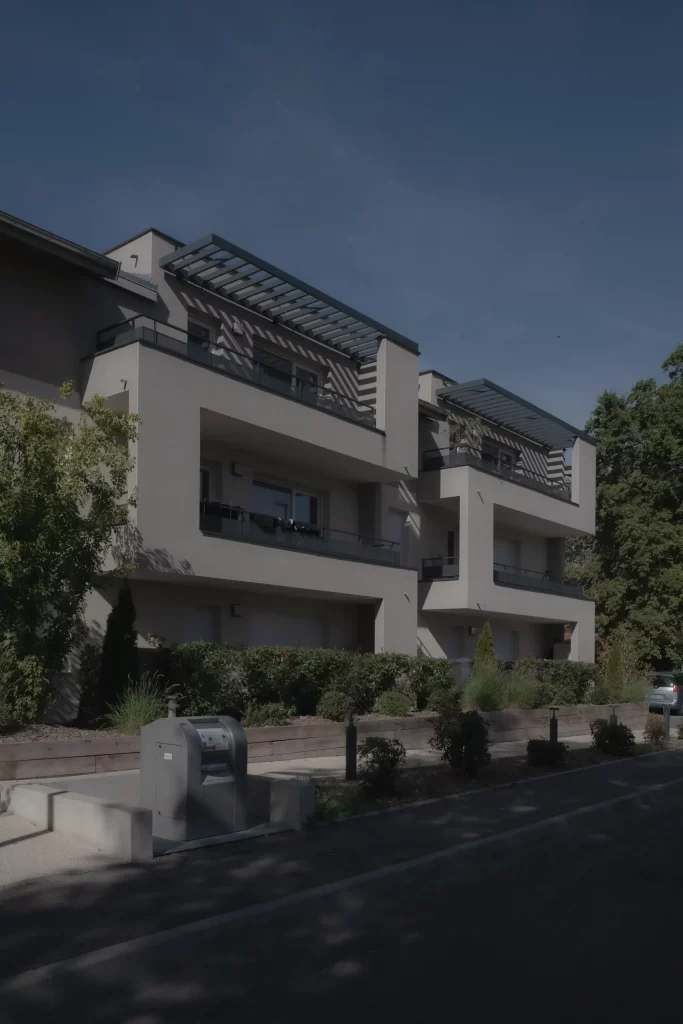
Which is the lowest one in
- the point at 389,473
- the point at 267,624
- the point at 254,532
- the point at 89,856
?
the point at 89,856

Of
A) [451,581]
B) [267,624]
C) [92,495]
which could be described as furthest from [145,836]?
[451,581]

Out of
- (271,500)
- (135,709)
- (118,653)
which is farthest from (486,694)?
(135,709)

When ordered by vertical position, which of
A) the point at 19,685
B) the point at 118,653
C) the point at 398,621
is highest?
the point at 398,621

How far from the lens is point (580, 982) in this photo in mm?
5535

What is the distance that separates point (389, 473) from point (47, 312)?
30.4 ft

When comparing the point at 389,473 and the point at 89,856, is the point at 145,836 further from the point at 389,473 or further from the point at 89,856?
the point at 389,473

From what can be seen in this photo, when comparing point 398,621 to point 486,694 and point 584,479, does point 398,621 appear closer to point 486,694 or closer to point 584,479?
point 486,694

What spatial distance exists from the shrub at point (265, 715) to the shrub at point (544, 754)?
4191 mm

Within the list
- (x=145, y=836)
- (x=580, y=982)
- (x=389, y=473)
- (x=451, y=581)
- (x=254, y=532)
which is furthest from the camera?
(x=451, y=581)

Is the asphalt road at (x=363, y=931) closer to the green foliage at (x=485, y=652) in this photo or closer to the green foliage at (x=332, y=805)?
the green foliage at (x=332, y=805)

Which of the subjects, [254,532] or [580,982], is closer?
[580,982]

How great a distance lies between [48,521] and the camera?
533 inches

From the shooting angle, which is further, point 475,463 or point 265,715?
point 475,463

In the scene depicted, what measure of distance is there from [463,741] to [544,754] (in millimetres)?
2251
